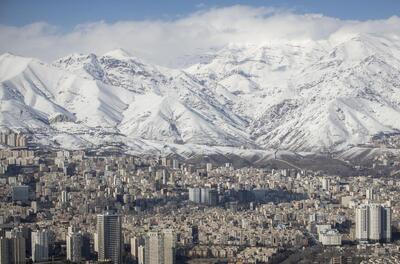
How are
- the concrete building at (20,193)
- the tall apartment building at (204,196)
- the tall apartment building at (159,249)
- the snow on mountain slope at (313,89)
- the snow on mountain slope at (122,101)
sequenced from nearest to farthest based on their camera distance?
the tall apartment building at (159,249) → the concrete building at (20,193) → the tall apartment building at (204,196) → the snow on mountain slope at (122,101) → the snow on mountain slope at (313,89)

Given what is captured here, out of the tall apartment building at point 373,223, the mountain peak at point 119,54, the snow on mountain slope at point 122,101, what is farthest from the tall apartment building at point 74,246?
the mountain peak at point 119,54

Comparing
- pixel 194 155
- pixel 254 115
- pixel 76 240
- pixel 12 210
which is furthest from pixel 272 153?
pixel 76 240

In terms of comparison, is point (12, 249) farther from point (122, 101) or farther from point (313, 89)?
point (313, 89)

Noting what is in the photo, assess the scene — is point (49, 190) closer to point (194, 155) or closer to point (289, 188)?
point (289, 188)

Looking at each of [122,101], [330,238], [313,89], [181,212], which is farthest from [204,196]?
[313,89]

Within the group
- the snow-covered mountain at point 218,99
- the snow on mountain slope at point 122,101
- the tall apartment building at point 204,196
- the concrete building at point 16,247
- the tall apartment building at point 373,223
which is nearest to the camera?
the concrete building at point 16,247

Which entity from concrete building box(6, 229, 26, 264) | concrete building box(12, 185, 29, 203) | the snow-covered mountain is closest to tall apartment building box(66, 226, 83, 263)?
concrete building box(6, 229, 26, 264)

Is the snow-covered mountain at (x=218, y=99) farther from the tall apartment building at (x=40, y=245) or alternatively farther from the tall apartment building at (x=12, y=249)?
the tall apartment building at (x=12, y=249)
